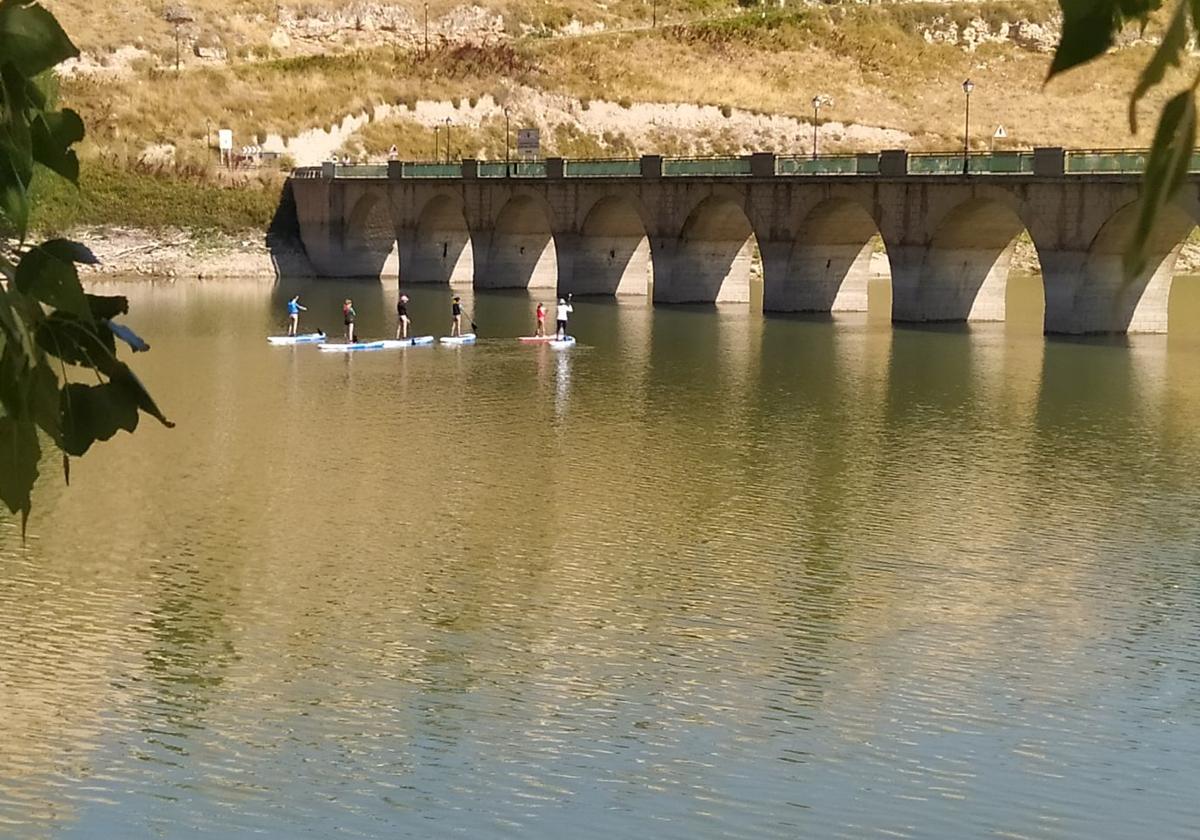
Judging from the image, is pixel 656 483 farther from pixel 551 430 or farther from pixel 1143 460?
pixel 1143 460

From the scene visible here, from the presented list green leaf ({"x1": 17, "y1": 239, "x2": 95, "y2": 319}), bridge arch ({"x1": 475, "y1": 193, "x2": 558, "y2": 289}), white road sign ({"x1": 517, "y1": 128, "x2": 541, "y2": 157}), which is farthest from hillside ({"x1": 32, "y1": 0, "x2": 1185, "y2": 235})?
green leaf ({"x1": 17, "y1": 239, "x2": 95, "y2": 319})

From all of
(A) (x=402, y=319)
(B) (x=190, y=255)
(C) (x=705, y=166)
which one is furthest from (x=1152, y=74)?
(B) (x=190, y=255)

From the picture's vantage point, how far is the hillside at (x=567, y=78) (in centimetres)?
9938

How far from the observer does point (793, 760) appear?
18.0 metres

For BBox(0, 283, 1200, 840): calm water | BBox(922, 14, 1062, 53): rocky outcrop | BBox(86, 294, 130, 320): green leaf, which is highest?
BBox(922, 14, 1062, 53): rocky outcrop

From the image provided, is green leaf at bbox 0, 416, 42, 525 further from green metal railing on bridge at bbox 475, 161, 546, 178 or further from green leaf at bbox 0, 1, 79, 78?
green metal railing on bridge at bbox 475, 161, 546, 178

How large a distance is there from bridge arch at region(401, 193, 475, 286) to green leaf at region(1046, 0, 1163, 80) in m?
81.2

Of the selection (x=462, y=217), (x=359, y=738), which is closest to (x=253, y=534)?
(x=359, y=738)

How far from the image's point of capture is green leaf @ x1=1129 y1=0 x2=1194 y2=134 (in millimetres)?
2594

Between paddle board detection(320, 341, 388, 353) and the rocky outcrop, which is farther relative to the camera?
the rocky outcrop

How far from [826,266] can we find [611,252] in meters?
12.0

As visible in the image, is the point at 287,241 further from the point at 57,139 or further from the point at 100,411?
the point at 100,411

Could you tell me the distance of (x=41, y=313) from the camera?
3.81 meters

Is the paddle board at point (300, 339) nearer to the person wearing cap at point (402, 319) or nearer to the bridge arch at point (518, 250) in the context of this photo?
the person wearing cap at point (402, 319)
